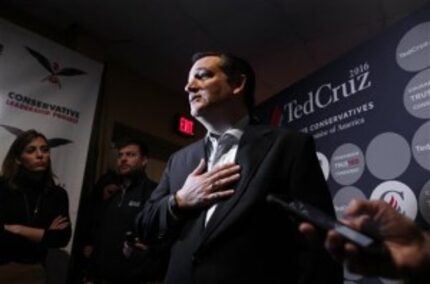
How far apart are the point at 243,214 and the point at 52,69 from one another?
2.21 m

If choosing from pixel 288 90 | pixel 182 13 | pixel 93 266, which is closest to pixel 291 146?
pixel 288 90

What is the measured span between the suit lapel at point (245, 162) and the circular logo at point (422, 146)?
0.72 meters

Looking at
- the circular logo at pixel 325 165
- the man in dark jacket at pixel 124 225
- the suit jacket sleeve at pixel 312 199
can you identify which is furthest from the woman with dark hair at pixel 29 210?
the suit jacket sleeve at pixel 312 199

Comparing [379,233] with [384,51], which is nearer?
[379,233]

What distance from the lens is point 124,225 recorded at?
246cm

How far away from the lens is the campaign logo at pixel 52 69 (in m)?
2.73

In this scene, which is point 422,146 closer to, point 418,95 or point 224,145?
point 418,95

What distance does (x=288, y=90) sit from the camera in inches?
103

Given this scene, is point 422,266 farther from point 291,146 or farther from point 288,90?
point 288,90

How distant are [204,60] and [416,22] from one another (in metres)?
0.95

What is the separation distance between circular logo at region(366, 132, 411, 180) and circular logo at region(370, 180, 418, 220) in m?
0.04

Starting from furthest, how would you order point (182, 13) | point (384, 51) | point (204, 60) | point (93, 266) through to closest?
1. point (182, 13)
2. point (93, 266)
3. point (384, 51)
4. point (204, 60)

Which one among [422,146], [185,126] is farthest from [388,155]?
[185,126]

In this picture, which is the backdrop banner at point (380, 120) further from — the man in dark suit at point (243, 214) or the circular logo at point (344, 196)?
the man in dark suit at point (243, 214)
